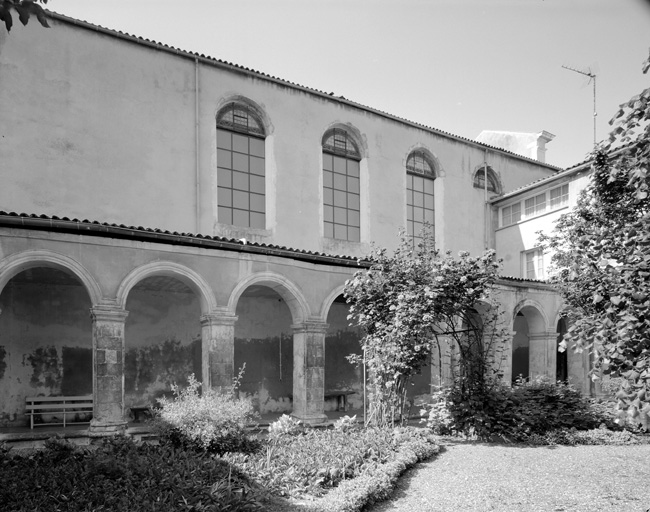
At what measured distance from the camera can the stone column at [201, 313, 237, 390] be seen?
1190cm

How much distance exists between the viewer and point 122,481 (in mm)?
7121

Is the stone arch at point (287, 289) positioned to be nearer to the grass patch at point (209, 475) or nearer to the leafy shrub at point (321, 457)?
the leafy shrub at point (321, 457)

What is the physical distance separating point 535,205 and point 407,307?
1204cm

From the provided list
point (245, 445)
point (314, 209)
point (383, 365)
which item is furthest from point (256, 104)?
point (245, 445)

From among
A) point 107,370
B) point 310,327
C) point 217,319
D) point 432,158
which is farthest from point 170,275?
point 432,158

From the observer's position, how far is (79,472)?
7.43m

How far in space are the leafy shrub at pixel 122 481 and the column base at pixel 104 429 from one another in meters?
1.51

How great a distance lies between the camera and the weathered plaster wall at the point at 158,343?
14.4 meters

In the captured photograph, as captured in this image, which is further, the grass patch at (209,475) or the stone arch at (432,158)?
the stone arch at (432,158)

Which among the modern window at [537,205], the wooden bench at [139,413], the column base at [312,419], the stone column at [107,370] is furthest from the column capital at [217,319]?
the modern window at [537,205]

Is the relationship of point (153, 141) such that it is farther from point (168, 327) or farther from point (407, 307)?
point (407, 307)

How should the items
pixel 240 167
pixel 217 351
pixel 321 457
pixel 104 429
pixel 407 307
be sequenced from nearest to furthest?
pixel 321 457 → pixel 104 429 → pixel 407 307 → pixel 217 351 → pixel 240 167

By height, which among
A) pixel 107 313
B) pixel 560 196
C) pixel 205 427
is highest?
pixel 560 196

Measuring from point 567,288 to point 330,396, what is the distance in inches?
298
